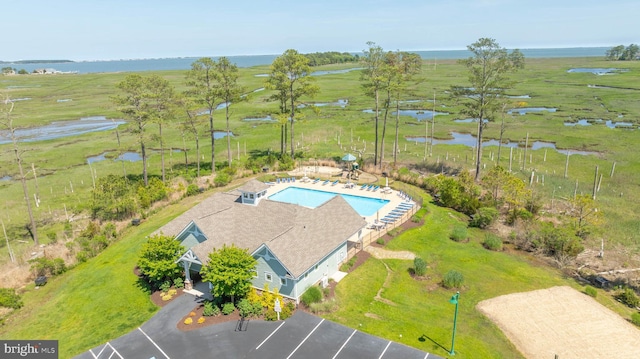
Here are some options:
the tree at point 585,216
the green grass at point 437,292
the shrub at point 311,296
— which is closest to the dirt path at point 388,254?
the green grass at point 437,292

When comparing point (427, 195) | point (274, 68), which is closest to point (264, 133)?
point (274, 68)

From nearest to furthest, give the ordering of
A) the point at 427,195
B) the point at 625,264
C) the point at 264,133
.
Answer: the point at 625,264 < the point at 427,195 < the point at 264,133

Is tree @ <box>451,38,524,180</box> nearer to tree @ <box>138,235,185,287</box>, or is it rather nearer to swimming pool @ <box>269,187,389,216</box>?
swimming pool @ <box>269,187,389,216</box>

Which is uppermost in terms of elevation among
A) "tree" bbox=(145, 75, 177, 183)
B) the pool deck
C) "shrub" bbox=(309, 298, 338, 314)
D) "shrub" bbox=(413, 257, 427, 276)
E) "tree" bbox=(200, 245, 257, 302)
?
"tree" bbox=(145, 75, 177, 183)

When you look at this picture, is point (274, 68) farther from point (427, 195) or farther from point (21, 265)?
point (21, 265)

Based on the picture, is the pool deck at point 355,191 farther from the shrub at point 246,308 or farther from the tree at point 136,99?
the tree at point 136,99

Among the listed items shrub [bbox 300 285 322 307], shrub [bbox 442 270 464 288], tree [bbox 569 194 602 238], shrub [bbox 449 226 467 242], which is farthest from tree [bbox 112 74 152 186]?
tree [bbox 569 194 602 238]

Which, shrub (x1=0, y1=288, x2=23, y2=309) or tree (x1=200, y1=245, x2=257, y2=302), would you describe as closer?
tree (x1=200, y1=245, x2=257, y2=302)
